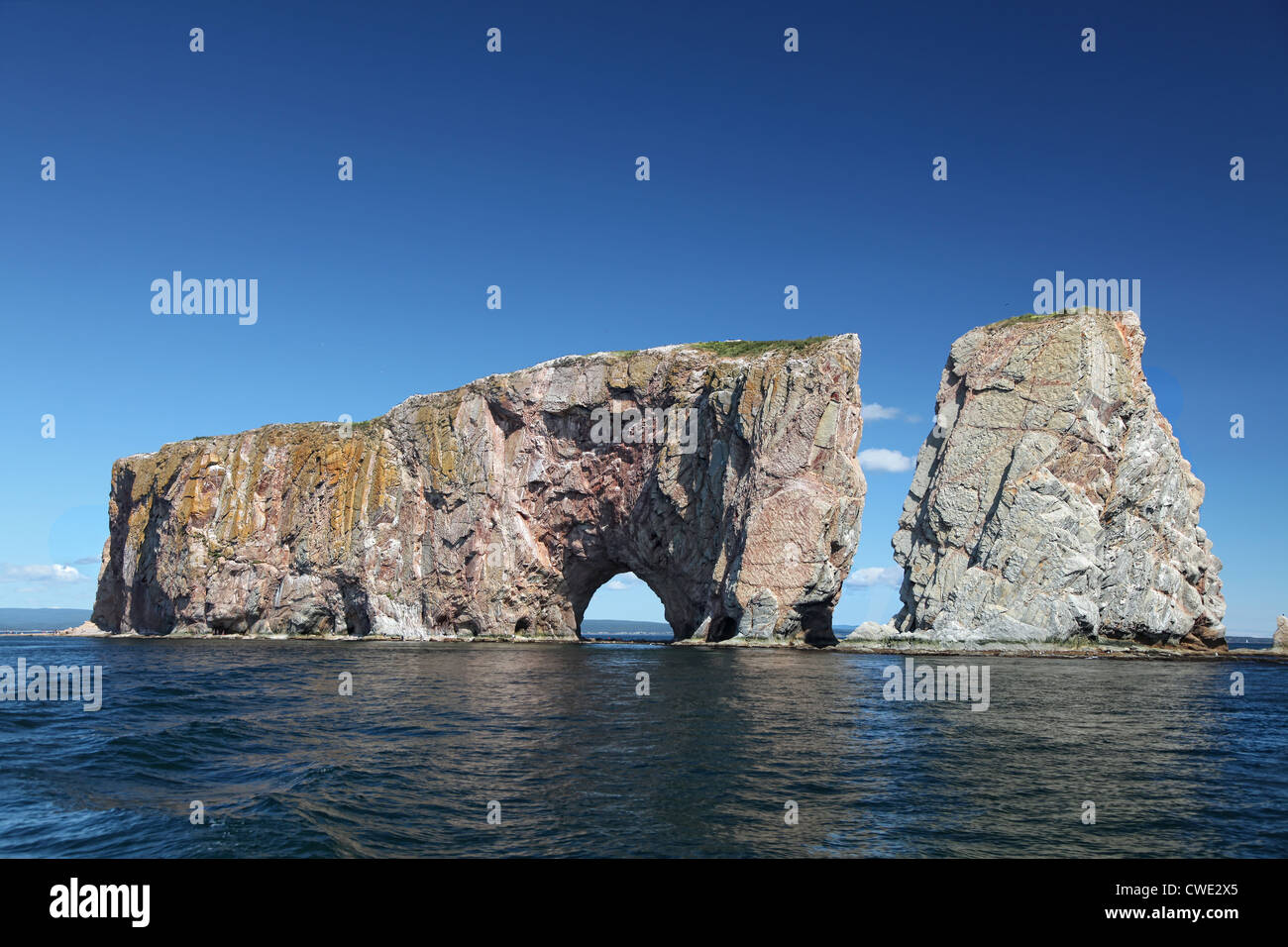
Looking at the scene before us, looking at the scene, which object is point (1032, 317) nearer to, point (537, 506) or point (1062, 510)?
point (1062, 510)

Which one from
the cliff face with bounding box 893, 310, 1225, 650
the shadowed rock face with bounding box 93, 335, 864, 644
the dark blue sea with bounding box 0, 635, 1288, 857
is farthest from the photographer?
the shadowed rock face with bounding box 93, 335, 864, 644

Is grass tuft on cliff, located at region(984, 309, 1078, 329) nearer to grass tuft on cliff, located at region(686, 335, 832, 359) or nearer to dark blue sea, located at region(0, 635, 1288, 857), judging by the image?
grass tuft on cliff, located at region(686, 335, 832, 359)

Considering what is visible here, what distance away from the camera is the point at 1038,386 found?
59969 millimetres

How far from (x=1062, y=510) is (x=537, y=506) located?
45.8 meters

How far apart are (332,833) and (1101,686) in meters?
34.5

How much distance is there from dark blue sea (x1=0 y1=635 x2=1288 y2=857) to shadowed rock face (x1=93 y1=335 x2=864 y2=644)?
30.2 m

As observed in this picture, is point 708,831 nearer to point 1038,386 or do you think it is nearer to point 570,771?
point 570,771

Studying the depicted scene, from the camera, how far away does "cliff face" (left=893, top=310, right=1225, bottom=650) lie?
56781mm

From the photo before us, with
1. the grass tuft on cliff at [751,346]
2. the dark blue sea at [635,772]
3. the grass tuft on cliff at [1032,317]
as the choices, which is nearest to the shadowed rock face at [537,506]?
the grass tuft on cliff at [751,346]

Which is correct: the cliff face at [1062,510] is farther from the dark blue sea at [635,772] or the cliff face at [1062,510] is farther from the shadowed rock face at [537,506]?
the dark blue sea at [635,772]

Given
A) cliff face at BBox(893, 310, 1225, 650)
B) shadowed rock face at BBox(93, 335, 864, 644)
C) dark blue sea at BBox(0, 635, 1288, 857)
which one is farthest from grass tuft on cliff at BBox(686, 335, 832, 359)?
dark blue sea at BBox(0, 635, 1288, 857)

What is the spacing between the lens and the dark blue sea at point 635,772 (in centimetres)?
1180

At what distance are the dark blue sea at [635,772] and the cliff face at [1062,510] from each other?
24183 mm
